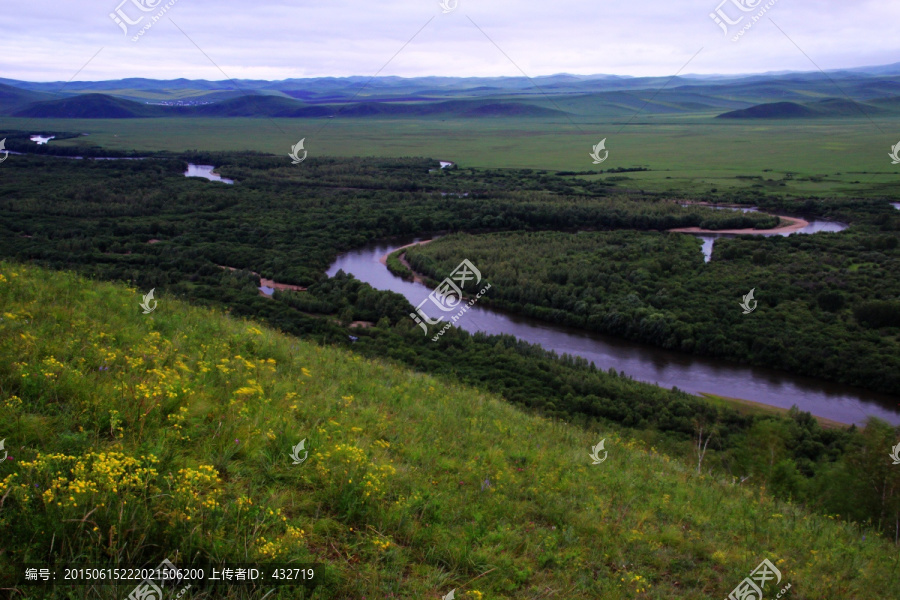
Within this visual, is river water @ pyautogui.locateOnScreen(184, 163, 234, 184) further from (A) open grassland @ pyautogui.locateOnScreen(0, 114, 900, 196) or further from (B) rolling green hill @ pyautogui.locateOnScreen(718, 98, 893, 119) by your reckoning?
(B) rolling green hill @ pyautogui.locateOnScreen(718, 98, 893, 119)

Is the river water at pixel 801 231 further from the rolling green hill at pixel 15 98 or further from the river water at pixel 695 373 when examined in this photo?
the rolling green hill at pixel 15 98

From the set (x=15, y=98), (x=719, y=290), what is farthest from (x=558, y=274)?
(x=15, y=98)

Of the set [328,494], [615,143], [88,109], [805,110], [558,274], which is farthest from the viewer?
[88,109]

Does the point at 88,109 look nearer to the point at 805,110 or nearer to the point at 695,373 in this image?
the point at 695,373

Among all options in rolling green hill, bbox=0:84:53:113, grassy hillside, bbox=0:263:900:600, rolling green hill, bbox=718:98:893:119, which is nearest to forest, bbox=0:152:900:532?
grassy hillside, bbox=0:263:900:600

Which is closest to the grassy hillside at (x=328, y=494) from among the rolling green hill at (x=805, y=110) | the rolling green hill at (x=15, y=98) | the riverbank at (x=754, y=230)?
the riverbank at (x=754, y=230)
